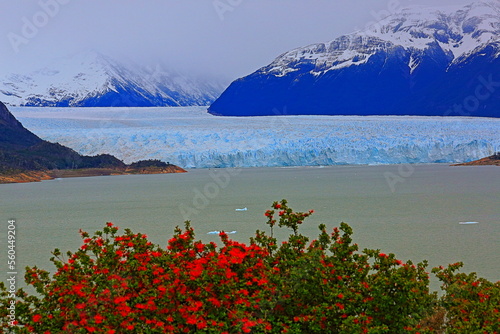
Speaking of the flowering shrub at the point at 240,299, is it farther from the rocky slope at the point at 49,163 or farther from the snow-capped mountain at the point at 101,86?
the snow-capped mountain at the point at 101,86

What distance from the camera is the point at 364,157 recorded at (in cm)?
4375

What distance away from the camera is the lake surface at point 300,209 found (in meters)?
14.6

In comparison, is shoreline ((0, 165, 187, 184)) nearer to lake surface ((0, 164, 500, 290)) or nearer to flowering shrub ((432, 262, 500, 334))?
lake surface ((0, 164, 500, 290))

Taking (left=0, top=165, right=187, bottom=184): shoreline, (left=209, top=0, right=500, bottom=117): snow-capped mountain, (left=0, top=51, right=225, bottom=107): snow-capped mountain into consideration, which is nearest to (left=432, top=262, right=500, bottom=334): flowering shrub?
(left=0, top=165, right=187, bottom=184): shoreline

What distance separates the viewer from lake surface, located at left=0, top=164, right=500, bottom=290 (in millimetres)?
14609

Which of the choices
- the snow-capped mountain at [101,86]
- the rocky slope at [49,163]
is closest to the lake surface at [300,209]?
the rocky slope at [49,163]

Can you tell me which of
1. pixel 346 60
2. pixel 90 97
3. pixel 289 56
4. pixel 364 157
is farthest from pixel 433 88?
pixel 90 97

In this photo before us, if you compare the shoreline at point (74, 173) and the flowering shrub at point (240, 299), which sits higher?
the shoreline at point (74, 173)

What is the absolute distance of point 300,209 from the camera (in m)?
23.1

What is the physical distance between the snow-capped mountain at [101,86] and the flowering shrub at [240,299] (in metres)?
140

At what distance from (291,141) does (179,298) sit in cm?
3792

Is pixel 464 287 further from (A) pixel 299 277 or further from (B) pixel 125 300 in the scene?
(B) pixel 125 300

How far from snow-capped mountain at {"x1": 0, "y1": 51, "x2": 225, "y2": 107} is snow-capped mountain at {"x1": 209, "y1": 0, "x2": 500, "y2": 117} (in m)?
68.9

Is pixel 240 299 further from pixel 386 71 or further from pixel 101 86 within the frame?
pixel 101 86
